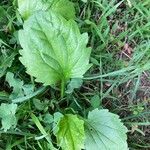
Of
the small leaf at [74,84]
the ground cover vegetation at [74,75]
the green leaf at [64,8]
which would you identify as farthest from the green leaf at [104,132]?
the green leaf at [64,8]

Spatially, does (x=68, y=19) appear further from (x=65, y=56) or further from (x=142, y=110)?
(x=142, y=110)

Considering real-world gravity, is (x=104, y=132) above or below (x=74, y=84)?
below

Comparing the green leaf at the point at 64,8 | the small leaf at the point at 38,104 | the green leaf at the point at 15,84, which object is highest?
the green leaf at the point at 64,8

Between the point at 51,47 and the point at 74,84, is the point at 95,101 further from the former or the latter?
the point at 51,47

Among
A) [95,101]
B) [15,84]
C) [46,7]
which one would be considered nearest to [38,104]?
[15,84]

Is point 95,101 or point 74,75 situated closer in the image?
point 74,75

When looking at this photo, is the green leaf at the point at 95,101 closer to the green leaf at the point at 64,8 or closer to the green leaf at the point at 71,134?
the green leaf at the point at 71,134
